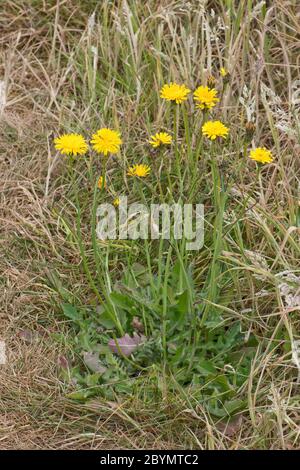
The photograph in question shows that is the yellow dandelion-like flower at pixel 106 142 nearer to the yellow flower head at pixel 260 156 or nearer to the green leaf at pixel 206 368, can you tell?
the yellow flower head at pixel 260 156

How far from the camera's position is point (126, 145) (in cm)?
257

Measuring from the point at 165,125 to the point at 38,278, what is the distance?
68 cm

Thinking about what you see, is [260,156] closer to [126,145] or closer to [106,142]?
[106,142]

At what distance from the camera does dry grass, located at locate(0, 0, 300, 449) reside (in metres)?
2.00

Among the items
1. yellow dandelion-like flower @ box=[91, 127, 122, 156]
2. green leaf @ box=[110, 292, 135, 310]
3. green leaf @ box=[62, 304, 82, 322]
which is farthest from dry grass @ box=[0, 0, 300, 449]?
yellow dandelion-like flower @ box=[91, 127, 122, 156]

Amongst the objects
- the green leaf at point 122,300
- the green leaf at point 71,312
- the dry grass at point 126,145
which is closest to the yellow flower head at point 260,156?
the dry grass at point 126,145

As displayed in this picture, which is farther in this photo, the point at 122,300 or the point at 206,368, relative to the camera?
the point at 122,300

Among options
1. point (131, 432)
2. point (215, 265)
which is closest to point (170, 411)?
point (131, 432)

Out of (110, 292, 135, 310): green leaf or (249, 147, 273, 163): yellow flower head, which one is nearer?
(249, 147, 273, 163): yellow flower head

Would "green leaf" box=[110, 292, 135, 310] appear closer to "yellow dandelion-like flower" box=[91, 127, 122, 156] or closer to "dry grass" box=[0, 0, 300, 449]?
"dry grass" box=[0, 0, 300, 449]

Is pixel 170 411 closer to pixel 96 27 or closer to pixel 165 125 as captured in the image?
pixel 165 125

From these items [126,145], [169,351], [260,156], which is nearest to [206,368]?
[169,351]

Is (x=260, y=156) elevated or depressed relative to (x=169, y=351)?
elevated
